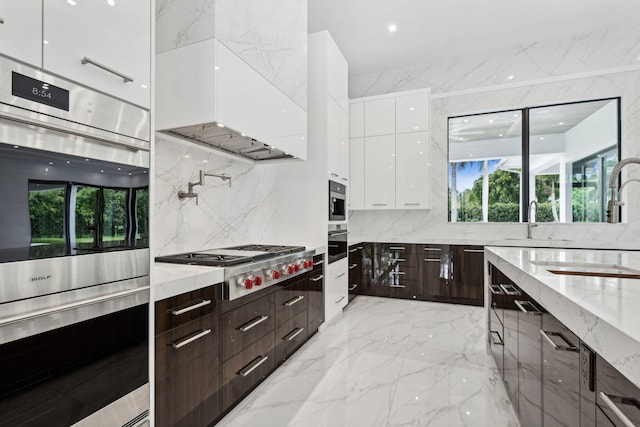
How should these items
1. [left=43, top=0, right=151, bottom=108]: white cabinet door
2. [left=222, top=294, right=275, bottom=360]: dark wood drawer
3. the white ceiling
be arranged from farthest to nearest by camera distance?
the white ceiling
[left=222, top=294, right=275, bottom=360]: dark wood drawer
[left=43, top=0, right=151, bottom=108]: white cabinet door

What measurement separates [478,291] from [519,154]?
77.6 inches

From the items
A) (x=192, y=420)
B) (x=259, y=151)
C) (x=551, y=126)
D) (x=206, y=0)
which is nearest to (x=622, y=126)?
(x=551, y=126)

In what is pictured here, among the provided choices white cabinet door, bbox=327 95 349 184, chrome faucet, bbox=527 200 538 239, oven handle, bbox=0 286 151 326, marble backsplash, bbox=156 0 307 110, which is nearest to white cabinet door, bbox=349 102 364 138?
white cabinet door, bbox=327 95 349 184

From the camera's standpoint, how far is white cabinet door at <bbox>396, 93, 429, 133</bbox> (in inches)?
172

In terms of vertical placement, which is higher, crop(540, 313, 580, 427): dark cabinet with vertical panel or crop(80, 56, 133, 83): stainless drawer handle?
crop(80, 56, 133, 83): stainless drawer handle

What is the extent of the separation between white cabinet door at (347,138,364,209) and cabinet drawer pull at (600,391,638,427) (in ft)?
12.8

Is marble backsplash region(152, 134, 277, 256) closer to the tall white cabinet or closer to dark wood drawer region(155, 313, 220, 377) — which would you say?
dark wood drawer region(155, 313, 220, 377)

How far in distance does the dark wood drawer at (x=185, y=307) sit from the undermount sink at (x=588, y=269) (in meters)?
1.75

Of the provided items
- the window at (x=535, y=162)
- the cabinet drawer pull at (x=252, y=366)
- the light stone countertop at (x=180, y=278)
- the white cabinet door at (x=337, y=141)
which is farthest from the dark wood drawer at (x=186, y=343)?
the window at (x=535, y=162)

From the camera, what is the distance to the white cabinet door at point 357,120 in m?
4.64

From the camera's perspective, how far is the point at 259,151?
272 cm

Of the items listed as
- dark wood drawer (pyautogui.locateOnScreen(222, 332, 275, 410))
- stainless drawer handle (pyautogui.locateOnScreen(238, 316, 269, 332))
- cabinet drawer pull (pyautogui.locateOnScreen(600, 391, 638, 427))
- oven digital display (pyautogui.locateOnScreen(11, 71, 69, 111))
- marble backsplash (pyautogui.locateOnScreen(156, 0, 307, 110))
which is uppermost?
marble backsplash (pyautogui.locateOnScreen(156, 0, 307, 110))

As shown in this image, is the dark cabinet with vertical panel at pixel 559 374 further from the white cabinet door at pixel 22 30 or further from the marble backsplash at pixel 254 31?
the marble backsplash at pixel 254 31

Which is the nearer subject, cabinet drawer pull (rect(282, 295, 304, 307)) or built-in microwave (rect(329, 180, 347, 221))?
cabinet drawer pull (rect(282, 295, 304, 307))
